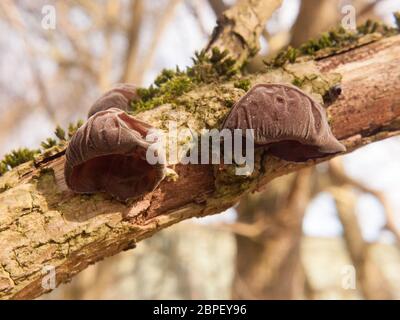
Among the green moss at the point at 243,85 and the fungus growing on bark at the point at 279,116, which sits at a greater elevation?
the green moss at the point at 243,85

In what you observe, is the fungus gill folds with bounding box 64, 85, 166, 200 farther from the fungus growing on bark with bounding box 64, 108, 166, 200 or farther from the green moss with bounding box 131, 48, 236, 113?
the green moss with bounding box 131, 48, 236, 113

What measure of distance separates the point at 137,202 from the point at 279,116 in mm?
611

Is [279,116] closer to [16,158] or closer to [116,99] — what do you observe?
[116,99]

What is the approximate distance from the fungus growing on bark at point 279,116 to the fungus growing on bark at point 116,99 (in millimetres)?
589

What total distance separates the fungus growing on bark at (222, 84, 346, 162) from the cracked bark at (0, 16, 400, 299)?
17 centimetres

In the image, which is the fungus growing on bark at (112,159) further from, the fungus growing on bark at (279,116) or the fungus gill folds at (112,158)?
the fungus growing on bark at (279,116)

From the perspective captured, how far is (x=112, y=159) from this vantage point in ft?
5.94

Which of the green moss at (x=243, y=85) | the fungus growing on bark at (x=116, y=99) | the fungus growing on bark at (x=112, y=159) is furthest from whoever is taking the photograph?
the fungus growing on bark at (x=116, y=99)

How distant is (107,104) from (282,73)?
2.57ft

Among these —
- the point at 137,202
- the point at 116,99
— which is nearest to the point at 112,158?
the point at 137,202

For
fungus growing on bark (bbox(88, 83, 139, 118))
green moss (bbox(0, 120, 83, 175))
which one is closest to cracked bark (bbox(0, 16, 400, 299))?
green moss (bbox(0, 120, 83, 175))

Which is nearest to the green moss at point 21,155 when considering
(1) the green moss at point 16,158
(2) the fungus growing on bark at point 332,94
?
(1) the green moss at point 16,158

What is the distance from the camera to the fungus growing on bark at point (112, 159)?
1574mm

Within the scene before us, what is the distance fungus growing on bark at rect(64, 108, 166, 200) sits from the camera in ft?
5.16
